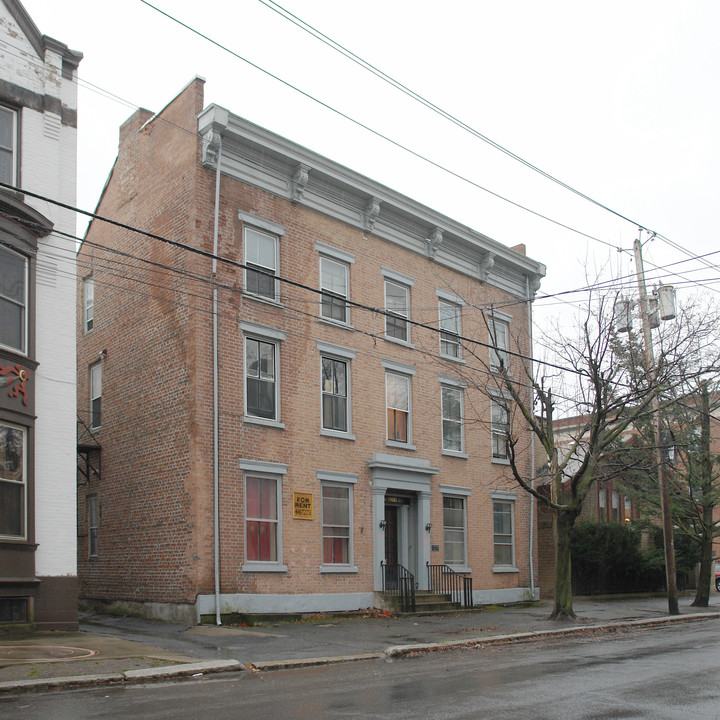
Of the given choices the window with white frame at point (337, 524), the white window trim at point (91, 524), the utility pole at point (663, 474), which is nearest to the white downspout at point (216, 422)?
the window with white frame at point (337, 524)

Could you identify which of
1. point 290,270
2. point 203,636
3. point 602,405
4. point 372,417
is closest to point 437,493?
point 372,417

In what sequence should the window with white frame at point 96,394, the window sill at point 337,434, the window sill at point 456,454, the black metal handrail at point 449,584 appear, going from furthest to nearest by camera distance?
the window sill at point 456,454
the black metal handrail at point 449,584
the window with white frame at point 96,394
the window sill at point 337,434

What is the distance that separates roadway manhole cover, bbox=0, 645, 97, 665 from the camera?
1185 centimetres

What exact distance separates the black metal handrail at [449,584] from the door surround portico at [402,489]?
1.01 feet

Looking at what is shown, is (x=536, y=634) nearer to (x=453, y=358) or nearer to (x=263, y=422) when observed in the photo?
(x=263, y=422)

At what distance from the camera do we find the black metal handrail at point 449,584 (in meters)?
23.3

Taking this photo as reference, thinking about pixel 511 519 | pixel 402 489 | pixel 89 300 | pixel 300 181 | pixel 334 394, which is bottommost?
pixel 511 519

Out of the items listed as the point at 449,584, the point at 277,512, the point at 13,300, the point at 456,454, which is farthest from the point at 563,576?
the point at 13,300

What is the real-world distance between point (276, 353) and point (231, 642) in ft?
24.8

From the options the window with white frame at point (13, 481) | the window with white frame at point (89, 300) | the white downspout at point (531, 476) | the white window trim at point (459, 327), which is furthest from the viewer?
the white downspout at point (531, 476)

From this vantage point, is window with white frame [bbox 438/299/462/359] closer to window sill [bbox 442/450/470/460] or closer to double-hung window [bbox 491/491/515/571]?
window sill [bbox 442/450/470/460]

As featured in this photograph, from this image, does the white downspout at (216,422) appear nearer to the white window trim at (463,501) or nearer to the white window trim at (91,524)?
the white window trim at (91,524)

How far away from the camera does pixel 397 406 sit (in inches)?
934

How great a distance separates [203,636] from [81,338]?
428 inches
